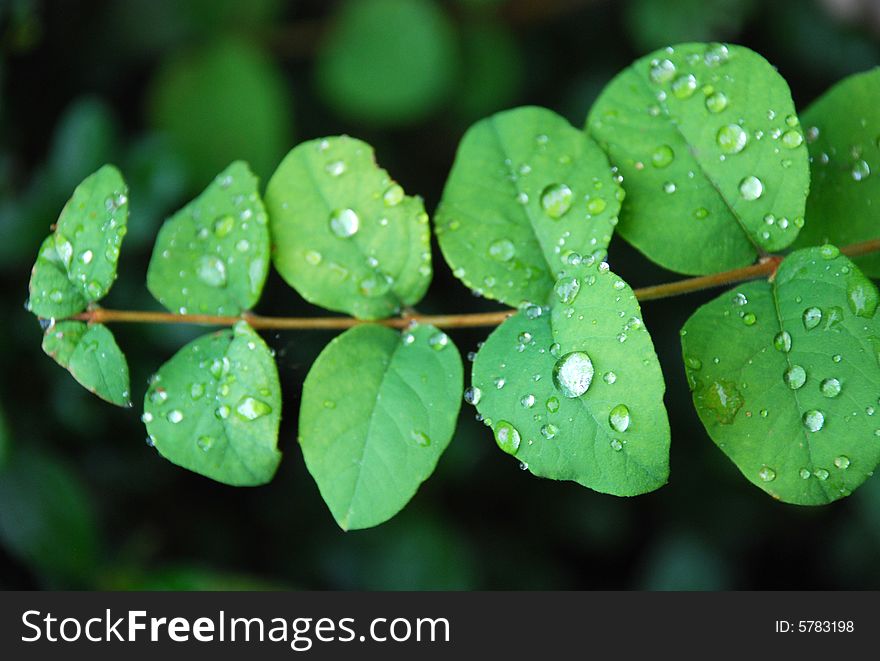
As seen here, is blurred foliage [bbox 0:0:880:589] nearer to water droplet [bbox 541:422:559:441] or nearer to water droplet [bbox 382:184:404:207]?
water droplet [bbox 382:184:404:207]

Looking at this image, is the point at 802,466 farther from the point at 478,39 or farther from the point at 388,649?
the point at 478,39

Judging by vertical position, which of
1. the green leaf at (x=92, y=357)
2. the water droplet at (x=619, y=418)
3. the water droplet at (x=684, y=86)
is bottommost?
the water droplet at (x=619, y=418)

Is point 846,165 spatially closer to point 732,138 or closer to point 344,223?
point 732,138

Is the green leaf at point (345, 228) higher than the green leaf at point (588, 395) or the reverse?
higher

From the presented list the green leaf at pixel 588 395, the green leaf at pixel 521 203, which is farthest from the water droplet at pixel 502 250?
the green leaf at pixel 588 395

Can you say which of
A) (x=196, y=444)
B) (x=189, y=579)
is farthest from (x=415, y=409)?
(x=189, y=579)

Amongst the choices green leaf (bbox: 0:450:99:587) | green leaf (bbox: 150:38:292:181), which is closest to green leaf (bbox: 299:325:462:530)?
green leaf (bbox: 0:450:99:587)

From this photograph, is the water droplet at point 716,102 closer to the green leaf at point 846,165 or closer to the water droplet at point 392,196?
the green leaf at point 846,165

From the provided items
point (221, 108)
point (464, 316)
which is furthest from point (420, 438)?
point (221, 108)
